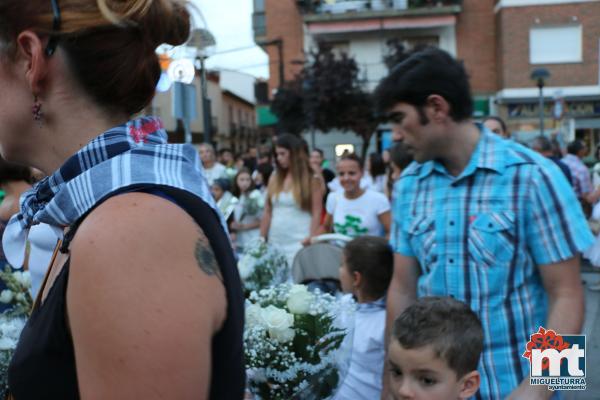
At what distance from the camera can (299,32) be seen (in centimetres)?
2544

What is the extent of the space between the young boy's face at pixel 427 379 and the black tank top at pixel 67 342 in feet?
3.59

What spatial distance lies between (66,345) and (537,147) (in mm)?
8744

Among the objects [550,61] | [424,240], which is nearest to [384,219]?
[424,240]

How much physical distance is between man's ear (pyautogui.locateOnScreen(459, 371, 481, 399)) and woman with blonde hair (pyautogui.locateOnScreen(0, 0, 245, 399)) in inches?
46.6

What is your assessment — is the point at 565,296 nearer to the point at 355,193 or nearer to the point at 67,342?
the point at 67,342

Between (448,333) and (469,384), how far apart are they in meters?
0.19

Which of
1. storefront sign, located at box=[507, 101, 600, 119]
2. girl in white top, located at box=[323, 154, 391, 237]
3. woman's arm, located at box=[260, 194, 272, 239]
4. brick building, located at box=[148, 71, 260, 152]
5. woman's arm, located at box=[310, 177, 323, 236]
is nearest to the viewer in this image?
girl in white top, located at box=[323, 154, 391, 237]

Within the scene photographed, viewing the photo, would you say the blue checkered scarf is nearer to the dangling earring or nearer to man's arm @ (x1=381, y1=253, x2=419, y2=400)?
the dangling earring

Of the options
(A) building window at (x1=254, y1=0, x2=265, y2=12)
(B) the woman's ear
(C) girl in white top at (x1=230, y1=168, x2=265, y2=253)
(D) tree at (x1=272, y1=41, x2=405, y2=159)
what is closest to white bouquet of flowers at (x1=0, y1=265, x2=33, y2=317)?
(B) the woman's ear

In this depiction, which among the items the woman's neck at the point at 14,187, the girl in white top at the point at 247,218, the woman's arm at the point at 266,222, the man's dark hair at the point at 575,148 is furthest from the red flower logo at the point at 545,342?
the man's dark hair at the point at 575,148

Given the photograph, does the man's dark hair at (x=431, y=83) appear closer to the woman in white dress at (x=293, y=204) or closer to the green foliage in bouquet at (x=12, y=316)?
the green foliage in bouquet at (x=12, y=316)

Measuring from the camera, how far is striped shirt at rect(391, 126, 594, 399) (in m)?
2.18

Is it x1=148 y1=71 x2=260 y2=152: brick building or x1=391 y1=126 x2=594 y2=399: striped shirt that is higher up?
x1=391 y1=126 x2=594 y2=399: striped shirt

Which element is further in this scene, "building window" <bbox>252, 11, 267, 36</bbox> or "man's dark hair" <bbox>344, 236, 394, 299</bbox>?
"building window" <bbox>252, 11, 267, 36</bbox>
